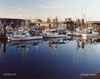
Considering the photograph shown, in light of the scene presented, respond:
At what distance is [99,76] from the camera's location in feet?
6.33

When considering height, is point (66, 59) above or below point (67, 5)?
below

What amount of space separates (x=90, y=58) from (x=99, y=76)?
582 mm

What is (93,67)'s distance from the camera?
2.22 m

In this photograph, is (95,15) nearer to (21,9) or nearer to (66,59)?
(66,59)

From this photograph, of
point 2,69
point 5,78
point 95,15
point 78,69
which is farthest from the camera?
point 95,15

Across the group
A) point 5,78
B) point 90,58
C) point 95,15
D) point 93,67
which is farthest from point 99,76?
point 5,78

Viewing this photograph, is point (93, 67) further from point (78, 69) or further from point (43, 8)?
point (43, 8)

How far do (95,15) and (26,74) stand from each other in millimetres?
1469

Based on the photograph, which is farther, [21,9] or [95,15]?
Result: [95,15]

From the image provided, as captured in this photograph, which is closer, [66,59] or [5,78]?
[5,78]

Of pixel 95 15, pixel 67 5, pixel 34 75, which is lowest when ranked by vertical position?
pixel 34 75

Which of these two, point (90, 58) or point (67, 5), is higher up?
point (67, 5)

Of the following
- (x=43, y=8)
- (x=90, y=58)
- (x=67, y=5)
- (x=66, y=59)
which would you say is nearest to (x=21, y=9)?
(x=43, y=8)

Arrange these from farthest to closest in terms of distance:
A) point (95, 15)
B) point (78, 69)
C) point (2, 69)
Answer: point (95, 15)
point (78, 69)
point (2, 69)
